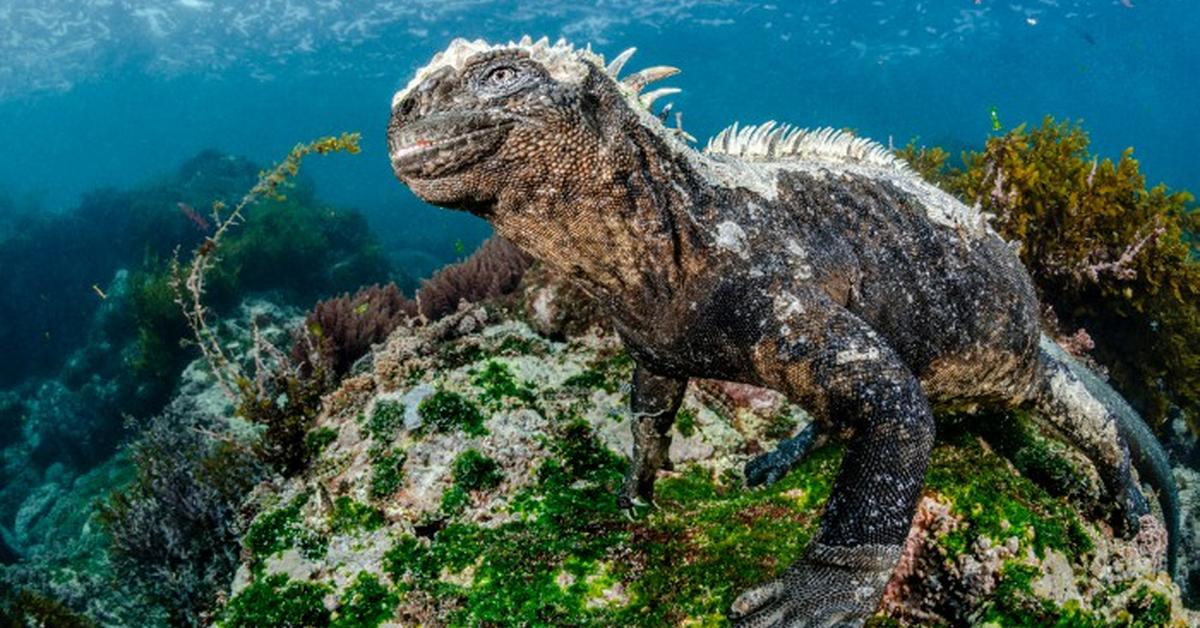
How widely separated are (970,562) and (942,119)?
9995cm

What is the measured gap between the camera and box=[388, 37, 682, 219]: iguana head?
198 centimetres

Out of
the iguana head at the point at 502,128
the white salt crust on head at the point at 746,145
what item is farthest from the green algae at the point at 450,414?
the white salt crust on head at the point at 746,145

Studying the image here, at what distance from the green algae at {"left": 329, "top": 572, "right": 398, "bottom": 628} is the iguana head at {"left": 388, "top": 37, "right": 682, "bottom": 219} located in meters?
1.52

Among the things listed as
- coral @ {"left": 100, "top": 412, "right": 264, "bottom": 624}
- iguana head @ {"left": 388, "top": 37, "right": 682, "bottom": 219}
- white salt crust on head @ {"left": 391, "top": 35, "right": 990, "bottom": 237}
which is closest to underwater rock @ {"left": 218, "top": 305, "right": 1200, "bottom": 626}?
coral @ {"left": 100, "top": 412, "right": 264, "bottom": 624}

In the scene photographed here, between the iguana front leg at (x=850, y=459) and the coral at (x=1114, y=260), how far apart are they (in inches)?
192

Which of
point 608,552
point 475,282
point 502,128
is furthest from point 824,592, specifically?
point 475,282

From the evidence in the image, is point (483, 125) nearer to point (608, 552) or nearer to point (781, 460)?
point (608, 552)

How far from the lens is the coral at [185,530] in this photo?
4324mm

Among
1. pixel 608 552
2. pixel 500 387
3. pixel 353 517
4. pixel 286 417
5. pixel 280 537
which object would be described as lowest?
pixel 280 537

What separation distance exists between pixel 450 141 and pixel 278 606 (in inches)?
77.7

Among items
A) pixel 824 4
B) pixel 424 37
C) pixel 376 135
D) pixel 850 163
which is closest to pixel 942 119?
pixel 824 4

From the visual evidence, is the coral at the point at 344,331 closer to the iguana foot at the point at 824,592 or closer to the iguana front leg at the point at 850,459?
the iguana front leg at the point at 850,459

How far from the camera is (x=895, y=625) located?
6.88 feet

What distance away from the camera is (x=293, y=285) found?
49.0 feet
